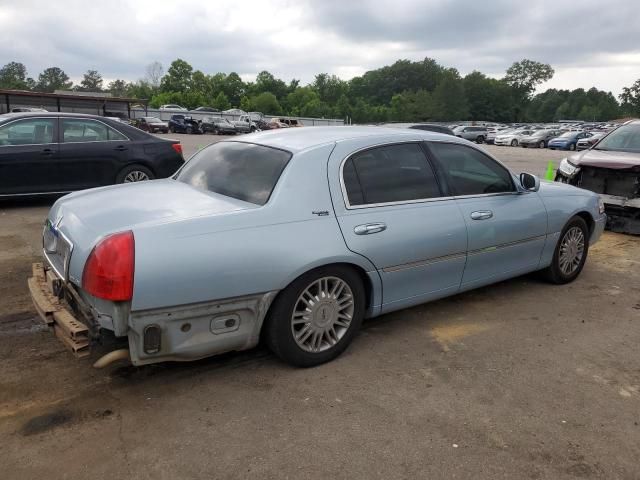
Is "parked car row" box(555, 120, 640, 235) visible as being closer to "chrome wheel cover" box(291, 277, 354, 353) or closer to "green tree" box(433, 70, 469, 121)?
"chrome wheel cover" box(291, 277, 354, 353)

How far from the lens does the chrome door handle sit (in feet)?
13.8

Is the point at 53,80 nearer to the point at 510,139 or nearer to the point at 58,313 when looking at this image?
the point at 510,139

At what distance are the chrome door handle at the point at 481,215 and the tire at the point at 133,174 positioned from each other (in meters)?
6.01

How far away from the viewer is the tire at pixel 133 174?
865 centimetres

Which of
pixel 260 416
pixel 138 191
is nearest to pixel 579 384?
pixel 260 416

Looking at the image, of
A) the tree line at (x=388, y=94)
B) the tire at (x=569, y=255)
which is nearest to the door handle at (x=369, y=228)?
the tire at (x=569, y=255)

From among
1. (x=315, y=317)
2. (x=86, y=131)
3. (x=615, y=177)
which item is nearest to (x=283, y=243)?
(x=315, y=317)

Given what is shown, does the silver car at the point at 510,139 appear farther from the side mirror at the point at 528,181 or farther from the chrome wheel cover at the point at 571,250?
the side mirror at the point at 528,181

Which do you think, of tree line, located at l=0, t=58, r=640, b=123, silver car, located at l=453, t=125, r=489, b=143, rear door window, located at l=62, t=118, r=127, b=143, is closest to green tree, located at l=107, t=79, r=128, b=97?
tree line, located at l=0, t=58, r=640, b=123

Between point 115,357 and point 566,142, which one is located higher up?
point 566,142

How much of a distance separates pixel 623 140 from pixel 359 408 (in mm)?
7269

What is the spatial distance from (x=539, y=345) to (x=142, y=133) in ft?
23.6

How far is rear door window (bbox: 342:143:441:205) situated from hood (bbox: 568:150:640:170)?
447cm

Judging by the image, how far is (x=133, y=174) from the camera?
344 inches
